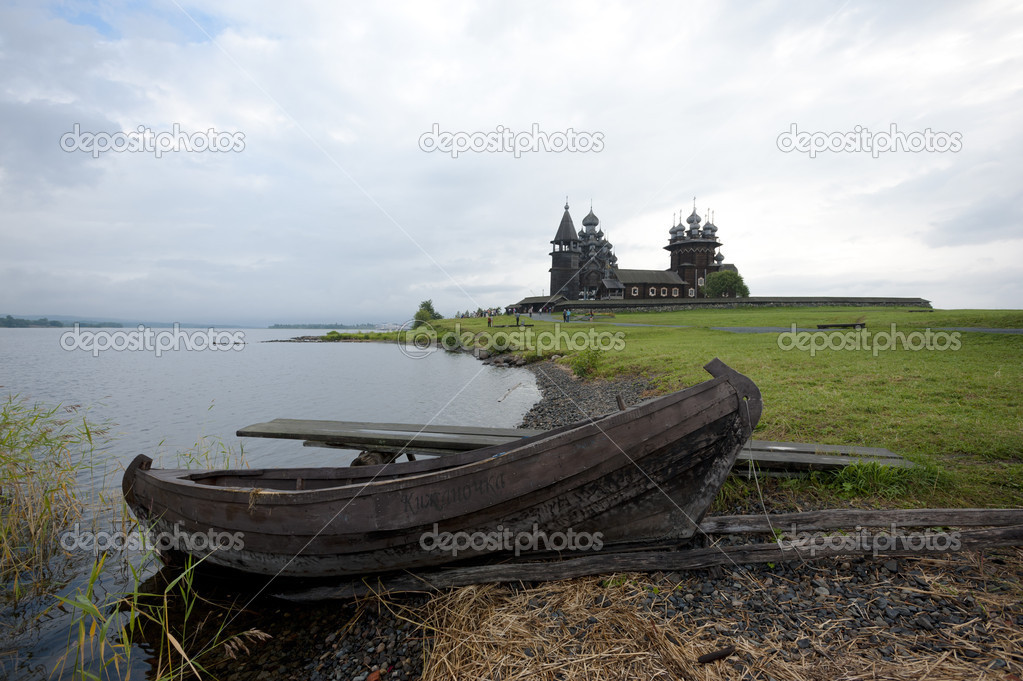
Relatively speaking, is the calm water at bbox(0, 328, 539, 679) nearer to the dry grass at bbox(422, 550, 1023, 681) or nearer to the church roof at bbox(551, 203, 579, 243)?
the dry grass at bbox(422, 550, 1023, 681)

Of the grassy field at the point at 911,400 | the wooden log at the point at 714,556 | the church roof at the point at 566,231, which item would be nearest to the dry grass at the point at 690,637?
the wooden log at the point at 714,556

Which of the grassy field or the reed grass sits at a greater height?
the grassy field

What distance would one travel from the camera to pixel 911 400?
26.2 feet

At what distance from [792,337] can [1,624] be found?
75.2 feet

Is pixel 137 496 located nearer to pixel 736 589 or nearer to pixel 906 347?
pixel 736 589

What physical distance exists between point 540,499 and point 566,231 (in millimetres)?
64881

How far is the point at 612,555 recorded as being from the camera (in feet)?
12.2

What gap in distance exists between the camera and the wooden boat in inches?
137

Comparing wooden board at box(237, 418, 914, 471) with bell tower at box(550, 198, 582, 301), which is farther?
bell tower at box(550, 198, 582, 301)

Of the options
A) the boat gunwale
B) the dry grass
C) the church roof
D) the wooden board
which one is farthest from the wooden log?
the church roof

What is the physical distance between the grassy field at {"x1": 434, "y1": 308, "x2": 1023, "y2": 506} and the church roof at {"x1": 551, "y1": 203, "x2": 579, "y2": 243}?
168ft

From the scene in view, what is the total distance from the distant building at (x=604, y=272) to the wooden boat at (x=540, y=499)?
5959 cm

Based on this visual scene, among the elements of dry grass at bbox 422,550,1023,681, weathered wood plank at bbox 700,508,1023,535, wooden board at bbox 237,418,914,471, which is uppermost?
wooden board at bbox 237,418,914,471

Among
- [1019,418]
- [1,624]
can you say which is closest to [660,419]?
[1,624]
